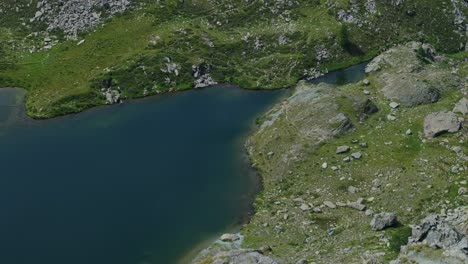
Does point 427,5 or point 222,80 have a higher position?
point 427,5

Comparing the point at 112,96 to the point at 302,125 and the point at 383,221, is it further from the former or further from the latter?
the point at 383,221

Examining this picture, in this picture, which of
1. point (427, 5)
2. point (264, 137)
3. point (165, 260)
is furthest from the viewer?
point (427, 5)

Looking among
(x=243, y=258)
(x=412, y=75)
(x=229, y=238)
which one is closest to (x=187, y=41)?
(x=412, y=75)

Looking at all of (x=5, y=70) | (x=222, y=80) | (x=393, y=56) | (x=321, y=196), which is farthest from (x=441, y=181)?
(x=5, y=70)

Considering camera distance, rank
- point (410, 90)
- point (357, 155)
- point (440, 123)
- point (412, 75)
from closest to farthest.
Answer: point (357, 155) → point (440, 123) → point (410, 90) → point (412, 75)

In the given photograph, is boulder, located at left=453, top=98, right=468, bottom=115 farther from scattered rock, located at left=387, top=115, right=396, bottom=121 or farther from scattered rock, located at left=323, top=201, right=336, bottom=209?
scattered rock, located at left=323, top=201, right=336, bottom=209

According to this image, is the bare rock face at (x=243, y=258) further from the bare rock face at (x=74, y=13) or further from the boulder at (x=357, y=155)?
the bare rock face at (x=74, y=13)

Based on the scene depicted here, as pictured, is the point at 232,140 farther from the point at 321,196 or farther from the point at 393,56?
the point at 393,56
